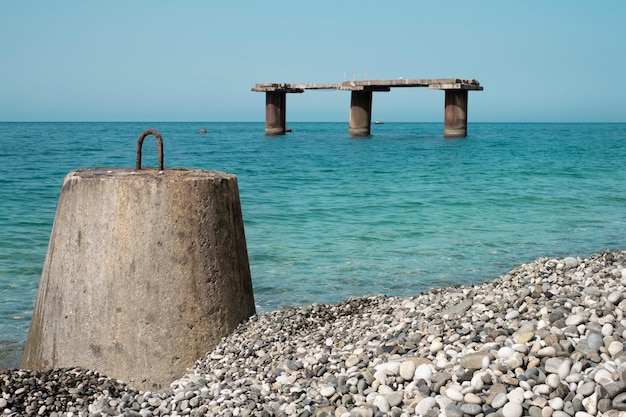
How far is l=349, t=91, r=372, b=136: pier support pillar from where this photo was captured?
38378 mm

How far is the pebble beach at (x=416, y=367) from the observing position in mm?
3293

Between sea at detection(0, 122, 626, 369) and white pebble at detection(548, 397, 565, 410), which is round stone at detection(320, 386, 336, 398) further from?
sea at detection(0, 122, 626, 369)

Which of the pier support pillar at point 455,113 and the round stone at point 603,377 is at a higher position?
the pier support pillar at point 455,113

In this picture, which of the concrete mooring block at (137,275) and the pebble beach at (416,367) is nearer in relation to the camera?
the pebble beach at (416,367)

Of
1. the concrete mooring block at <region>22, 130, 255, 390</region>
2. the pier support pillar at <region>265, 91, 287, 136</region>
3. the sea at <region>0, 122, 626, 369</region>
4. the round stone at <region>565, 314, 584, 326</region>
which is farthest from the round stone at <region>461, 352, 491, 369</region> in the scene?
the pier support pillar at <region>265, 91, 287, 136</region>

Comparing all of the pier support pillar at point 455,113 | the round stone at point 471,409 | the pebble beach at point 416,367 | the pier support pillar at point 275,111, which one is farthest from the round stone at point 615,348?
the pier support pillar at point 275,111

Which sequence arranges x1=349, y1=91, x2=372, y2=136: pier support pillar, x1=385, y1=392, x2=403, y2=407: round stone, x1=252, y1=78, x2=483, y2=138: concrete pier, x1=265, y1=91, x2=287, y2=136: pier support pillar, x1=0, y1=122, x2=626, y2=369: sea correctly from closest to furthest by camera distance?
x1=385, y1=392, x2=403, y2=407: round stone → x1=0, y1=122, x2=626, y2=369: sea → x1=252, y1=78, x2=483, y2=138: concrete pier → x1=349, y1=91, x2=372, y2=136: pier support pillar → x1=265, y1=91, x2=287, y2=136: pier support pillar

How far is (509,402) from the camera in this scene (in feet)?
10.5

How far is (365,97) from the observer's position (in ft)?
126

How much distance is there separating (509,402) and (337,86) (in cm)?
3544

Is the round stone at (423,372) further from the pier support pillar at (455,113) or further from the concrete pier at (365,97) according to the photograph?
the pier support pillar at (455,113)

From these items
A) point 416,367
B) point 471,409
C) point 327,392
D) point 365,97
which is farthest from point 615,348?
point 365,97

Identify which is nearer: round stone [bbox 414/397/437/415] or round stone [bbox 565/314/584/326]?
round stone [bbox 414/397/437/415]

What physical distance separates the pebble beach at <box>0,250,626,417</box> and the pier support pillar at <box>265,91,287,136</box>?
36.0m
